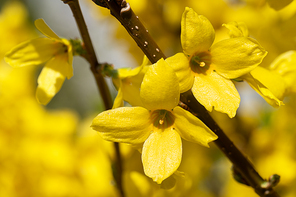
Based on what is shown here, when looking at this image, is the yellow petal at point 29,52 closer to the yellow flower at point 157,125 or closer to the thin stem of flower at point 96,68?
the thin stem of flower at point 96,68

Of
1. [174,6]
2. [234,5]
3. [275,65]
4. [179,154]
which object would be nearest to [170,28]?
[174,6]

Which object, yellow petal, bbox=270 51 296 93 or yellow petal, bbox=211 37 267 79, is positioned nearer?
yellow petal, bbox=211 37 267 79

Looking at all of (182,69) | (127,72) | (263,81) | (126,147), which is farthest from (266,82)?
(126,147)

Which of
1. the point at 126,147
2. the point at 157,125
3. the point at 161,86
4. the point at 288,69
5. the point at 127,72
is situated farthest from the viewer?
the point at 126,147

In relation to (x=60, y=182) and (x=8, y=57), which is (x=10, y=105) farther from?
(x=8, y=57)

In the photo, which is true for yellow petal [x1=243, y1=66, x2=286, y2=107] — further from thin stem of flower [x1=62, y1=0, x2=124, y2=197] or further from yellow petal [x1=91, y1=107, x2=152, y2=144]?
thin stem of flower [x1=62, y1=0, x2=124, y2=197]

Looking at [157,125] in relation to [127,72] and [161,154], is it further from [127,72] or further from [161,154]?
[127,72]

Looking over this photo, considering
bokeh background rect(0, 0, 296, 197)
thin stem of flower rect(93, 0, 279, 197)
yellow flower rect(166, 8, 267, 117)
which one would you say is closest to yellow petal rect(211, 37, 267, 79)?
yellow flower rect(166, 8, 267, 117)
